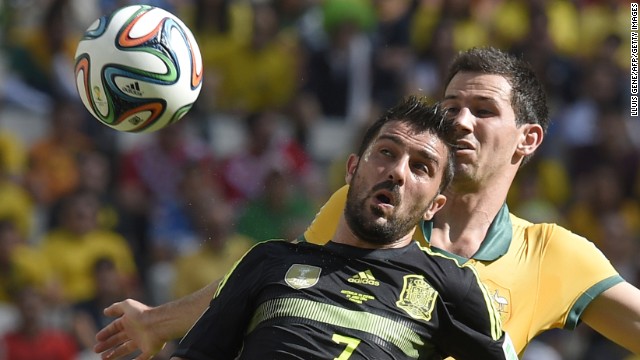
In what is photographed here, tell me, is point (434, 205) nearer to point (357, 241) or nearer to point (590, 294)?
point (357, 241)

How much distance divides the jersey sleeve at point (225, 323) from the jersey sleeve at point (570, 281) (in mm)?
1328

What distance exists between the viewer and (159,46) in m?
5.19

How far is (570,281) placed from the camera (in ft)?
15.5

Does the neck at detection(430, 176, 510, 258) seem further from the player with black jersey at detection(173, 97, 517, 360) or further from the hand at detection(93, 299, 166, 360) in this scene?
the hand at detection(93, 299, 166, 360)

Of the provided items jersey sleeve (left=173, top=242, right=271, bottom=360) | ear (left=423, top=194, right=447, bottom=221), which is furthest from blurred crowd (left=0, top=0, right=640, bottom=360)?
jersey sleeve (left=173, top=242, right=271, bottom=360)

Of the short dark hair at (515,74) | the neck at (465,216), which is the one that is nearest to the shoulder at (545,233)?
the neck at (465,216)

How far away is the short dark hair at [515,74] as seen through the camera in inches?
198

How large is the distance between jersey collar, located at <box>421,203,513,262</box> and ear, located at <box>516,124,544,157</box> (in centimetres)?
32

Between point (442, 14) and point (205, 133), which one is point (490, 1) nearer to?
point (442, 14)

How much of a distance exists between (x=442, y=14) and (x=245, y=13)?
80.5 inches

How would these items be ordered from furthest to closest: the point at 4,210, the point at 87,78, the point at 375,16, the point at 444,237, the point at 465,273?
the point at 375,16 < the point at 4,210 < the point at 87,78 < the point at 444,237 < the point at 465,273

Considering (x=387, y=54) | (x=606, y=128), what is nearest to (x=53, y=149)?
(x=387, y=54)

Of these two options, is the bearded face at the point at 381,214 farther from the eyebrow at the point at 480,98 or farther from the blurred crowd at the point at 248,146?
the blurred crowd at the point at 248,146

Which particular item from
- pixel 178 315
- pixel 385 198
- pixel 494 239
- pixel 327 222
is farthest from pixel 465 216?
pixel 178 315
